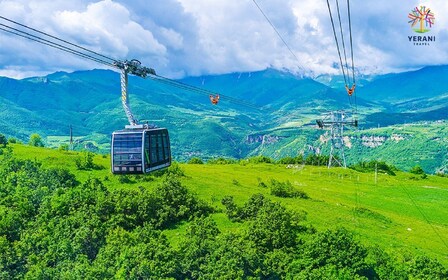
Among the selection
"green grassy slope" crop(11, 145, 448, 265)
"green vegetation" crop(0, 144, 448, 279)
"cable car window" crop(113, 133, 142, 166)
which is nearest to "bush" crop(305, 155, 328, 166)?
"green grassy slope" crop(11, 145, 448, 265)

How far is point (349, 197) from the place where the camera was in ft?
363

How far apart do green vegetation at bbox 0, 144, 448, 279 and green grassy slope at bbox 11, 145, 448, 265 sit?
0.39 m

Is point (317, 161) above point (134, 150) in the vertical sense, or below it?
below

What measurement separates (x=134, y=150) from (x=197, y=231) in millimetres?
22940

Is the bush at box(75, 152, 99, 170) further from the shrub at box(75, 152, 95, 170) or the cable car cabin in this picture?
the cable car cabin

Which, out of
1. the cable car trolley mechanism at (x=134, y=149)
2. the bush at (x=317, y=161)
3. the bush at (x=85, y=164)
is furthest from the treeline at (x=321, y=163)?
the cable car trolley mechanism at (x=134, y=149)

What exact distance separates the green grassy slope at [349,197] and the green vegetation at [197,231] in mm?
393

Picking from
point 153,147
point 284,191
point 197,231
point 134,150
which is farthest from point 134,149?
point 284,191

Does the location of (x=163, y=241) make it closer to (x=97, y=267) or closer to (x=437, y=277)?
(x=97, y=267)

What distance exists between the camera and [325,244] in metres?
53.7

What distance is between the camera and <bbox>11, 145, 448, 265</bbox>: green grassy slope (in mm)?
72562

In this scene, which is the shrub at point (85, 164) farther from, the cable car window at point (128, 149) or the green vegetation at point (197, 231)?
the cable car window at point (128, 149)

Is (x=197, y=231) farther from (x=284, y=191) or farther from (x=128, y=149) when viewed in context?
(x=284, y=191)

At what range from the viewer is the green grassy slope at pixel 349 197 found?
238 ft
